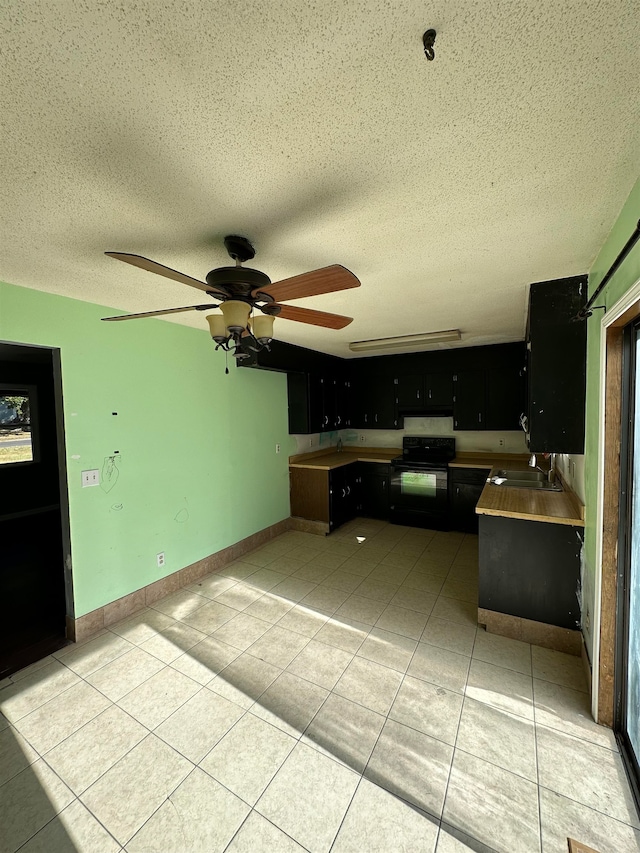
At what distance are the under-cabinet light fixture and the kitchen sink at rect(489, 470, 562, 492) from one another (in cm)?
159

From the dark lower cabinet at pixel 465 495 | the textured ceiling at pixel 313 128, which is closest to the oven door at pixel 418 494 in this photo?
the dark lower cabinet at pixel 465 495

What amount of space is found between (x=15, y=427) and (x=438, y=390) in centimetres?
561

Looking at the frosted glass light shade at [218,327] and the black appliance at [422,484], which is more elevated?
the frosted glass light shade at [218,327]

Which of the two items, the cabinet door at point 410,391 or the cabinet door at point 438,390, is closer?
the cabinet door at point 438,390

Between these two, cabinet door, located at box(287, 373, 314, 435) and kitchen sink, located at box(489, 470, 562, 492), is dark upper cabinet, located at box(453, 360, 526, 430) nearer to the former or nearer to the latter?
kitchen sink, located at box(489, 470, 562, 492)

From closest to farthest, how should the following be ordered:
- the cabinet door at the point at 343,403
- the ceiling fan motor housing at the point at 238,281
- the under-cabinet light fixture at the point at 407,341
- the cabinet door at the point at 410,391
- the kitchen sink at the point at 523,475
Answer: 1. the ceiling fan motor housing at the point at 238,281
2. the kitchen sink at the point at 523,475
3. the under-cabinet light fixture at the point at 407,341
4. the cabinet door at the point at 410,391
5. the cabinet door at the point at 343,403

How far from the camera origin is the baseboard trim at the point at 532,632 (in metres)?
2.27

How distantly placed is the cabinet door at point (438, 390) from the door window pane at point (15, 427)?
5.39m

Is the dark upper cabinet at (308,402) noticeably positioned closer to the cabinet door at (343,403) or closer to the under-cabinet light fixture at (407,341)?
the cabinet door at (343,403)

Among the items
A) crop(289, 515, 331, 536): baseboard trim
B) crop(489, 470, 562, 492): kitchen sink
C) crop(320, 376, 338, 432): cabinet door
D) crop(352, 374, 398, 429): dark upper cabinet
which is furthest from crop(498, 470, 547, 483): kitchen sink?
crop(320, 376, 338, 432): cabinet door

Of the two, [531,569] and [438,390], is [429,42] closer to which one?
[531,569]

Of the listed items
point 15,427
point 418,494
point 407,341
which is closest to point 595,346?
point 407,341

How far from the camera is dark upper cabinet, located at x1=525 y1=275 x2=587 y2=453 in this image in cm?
217

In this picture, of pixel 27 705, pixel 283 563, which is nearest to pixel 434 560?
pixel 283 563
